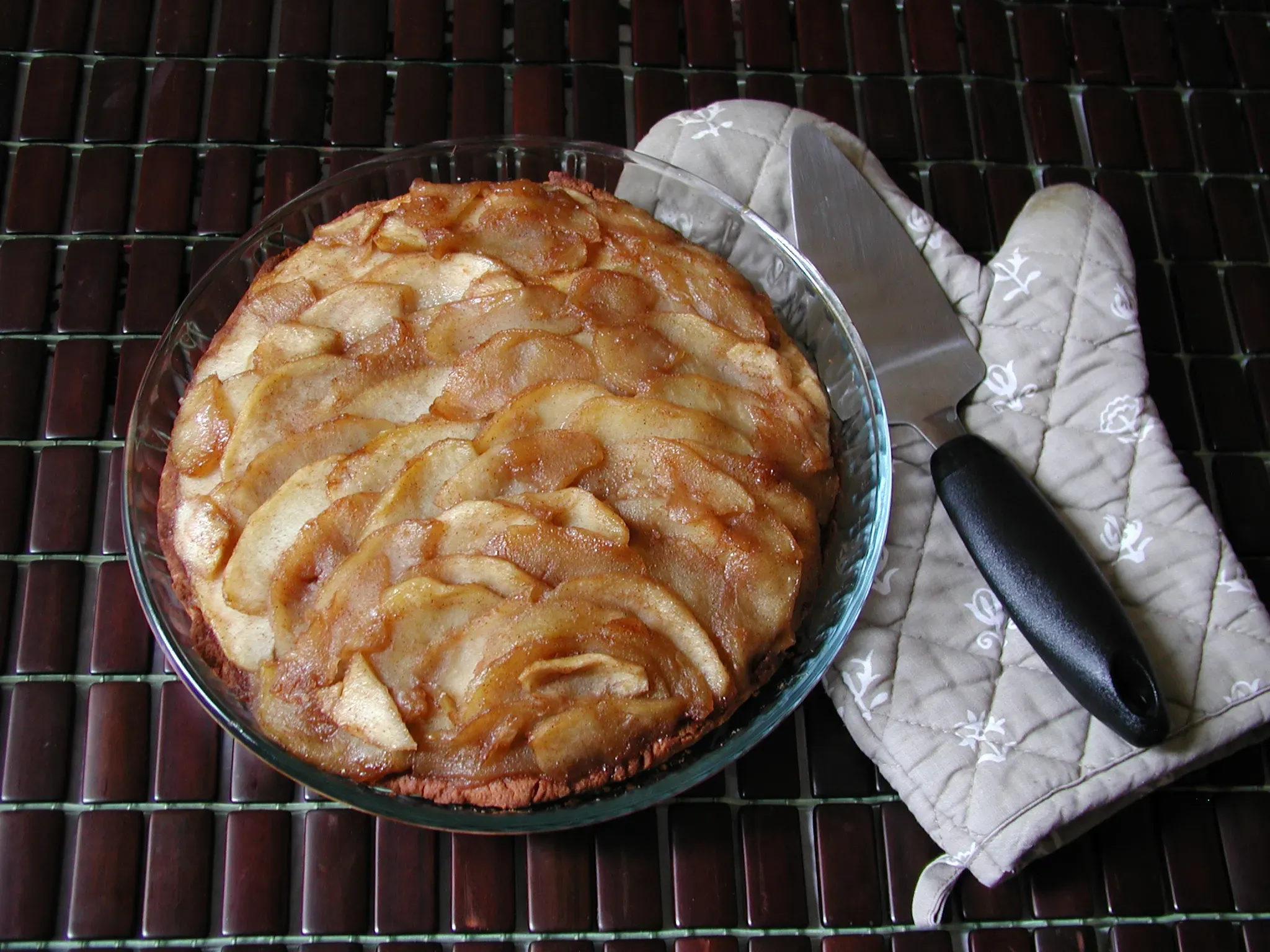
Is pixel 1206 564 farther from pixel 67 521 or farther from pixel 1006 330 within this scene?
pixel 67 521

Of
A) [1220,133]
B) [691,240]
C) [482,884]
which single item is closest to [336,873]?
[482,884]

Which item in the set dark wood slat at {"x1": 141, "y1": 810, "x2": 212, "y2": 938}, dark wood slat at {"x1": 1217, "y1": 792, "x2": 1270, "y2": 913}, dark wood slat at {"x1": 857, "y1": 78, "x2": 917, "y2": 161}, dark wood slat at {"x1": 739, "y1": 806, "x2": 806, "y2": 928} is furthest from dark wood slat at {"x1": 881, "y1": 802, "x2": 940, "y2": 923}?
dark wood slat at {"x1": 857, "y1": 78, "x2": 917, "y2": 161}

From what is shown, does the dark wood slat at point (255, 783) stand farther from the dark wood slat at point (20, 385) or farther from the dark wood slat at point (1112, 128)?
the dark wood slat at point (1112, 128)

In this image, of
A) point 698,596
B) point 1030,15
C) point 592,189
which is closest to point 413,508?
point 698,596

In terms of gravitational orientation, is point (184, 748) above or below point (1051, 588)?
below

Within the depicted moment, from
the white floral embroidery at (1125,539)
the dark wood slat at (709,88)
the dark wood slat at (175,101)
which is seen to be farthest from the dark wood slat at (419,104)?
the white floral embroidery at (1125,539)

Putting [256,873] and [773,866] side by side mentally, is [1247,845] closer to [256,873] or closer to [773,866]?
[773,866]
